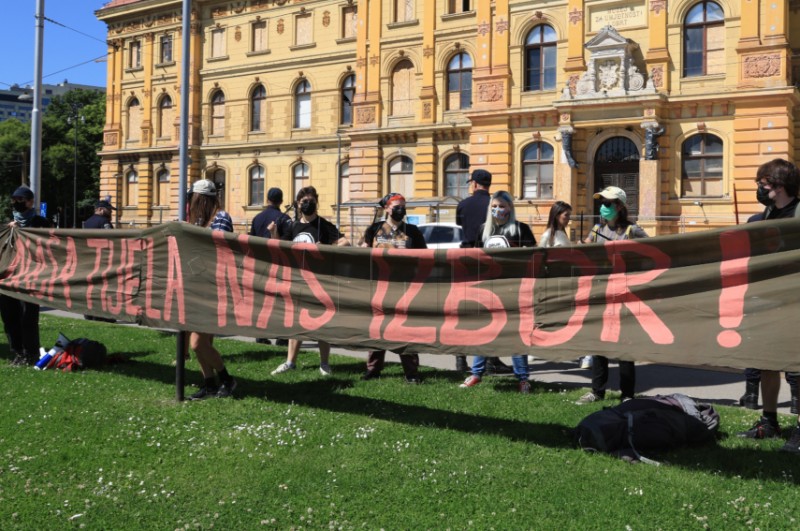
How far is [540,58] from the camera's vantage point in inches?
1175

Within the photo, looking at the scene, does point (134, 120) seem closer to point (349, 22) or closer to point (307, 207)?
point (349, 22)

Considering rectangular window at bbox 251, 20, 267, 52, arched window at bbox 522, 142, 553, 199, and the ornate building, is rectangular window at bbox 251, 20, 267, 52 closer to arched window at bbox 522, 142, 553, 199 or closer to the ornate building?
the ornate building

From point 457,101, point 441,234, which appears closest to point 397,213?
point 441,234

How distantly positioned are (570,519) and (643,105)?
2464 centimetres

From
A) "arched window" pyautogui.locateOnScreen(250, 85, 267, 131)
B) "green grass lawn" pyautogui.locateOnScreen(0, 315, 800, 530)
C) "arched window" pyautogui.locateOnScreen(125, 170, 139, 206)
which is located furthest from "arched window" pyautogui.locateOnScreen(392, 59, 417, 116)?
"green grass lawn" pyautogui.locateOnScreen(0, 315, 800, 530)

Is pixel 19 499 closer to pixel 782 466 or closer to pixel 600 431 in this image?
pixel 600 431

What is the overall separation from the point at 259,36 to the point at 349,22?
5461 mm

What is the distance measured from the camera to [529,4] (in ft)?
97.7

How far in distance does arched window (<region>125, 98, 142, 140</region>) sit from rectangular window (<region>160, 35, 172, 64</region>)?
3.16 meters

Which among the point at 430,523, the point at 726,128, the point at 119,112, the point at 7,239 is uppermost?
→ the point at 119,112

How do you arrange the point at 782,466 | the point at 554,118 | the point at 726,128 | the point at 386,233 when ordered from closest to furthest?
1. the point at 782,466
2. the point at 386,233
3. the point at 726,128
4. the point at 554,118

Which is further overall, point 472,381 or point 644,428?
point 472,381

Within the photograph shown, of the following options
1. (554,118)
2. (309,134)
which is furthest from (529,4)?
(309,134)

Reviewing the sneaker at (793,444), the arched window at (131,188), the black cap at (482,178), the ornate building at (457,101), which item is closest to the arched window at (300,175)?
the ornate building at (457,101)
